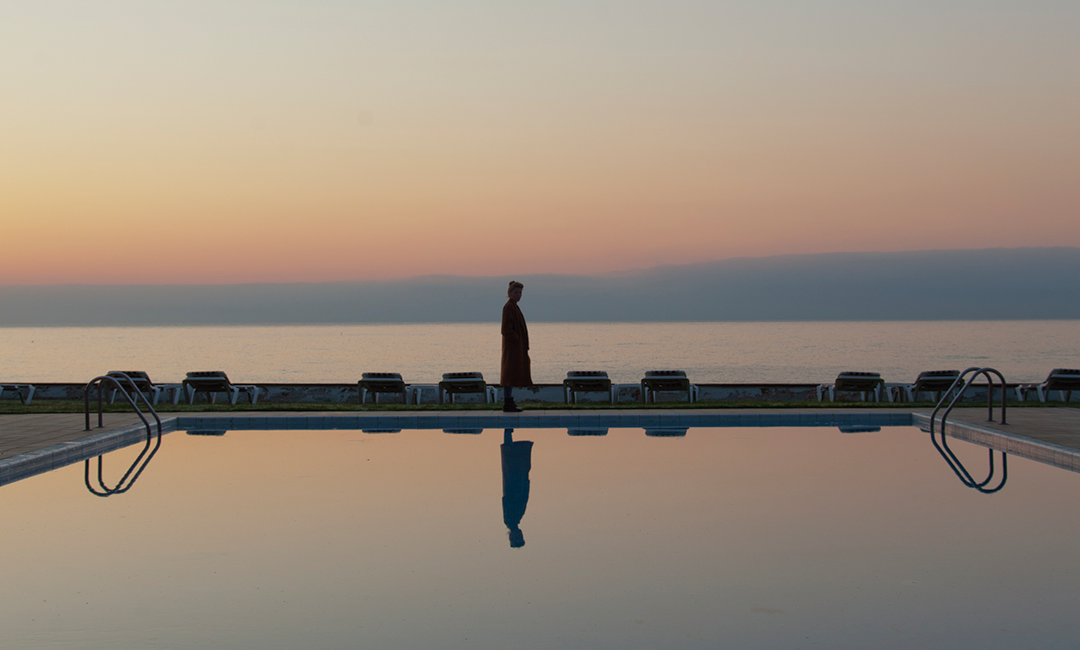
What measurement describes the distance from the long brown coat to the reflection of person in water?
31.7 inches

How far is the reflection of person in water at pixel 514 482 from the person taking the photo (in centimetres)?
651

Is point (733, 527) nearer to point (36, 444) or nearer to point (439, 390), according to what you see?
point (36, 444)

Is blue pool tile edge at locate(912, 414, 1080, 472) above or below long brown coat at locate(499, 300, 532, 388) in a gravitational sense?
below

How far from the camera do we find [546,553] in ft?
18.7

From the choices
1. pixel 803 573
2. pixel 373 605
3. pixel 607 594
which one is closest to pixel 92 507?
pixel 373 605

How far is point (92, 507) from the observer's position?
720cm

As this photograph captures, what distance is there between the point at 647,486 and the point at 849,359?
228 feet

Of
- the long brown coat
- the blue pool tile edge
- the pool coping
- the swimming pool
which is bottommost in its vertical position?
the swimming pool

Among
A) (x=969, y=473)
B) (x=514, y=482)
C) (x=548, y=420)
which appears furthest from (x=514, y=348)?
(x=969, y=473)

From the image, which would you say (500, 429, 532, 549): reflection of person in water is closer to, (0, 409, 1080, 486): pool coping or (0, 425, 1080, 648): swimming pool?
(0, 425, 1080, 648): swimming pool

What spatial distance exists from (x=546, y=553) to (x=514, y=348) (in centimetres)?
642

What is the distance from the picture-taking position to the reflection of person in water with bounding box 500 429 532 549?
6.51m

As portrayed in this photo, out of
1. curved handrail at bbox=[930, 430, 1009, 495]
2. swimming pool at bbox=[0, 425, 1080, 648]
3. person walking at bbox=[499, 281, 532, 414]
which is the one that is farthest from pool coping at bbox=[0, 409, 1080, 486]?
swimming pool at bbox=[0, 425, 1080, 648]

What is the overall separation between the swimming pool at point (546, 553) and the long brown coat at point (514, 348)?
262 centimetres
